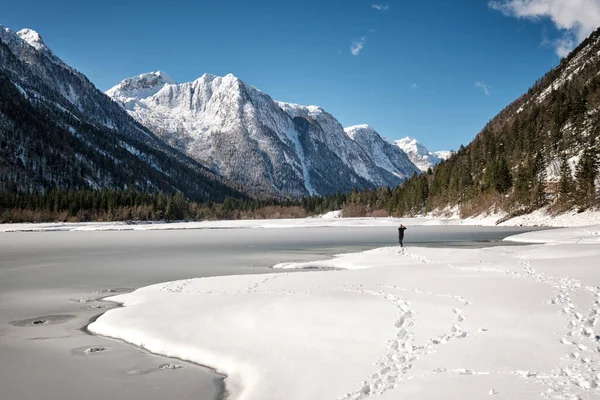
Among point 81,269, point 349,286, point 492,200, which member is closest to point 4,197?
point 81,269

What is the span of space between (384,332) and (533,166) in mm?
97732

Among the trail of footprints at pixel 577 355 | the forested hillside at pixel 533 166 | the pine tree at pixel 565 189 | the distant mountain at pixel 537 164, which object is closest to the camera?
the trail of footprints at pixel 577 355

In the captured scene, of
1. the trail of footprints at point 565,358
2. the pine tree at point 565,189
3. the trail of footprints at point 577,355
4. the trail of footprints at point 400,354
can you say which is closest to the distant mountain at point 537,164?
the pine tree at point 565,189

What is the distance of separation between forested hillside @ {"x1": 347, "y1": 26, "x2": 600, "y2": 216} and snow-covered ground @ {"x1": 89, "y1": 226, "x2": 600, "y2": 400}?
2870 inches

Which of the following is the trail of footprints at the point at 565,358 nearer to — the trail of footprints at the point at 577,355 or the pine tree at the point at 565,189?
the trail of footprints at the point at 577,355

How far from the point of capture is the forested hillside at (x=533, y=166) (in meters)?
84.9

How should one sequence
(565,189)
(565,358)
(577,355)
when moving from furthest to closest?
(565,189) → (577,355) → (565,358)

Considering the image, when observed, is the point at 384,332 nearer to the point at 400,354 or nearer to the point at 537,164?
the point at 400,354

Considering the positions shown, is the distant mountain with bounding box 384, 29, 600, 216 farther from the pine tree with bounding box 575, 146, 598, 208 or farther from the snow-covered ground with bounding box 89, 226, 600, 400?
the snow-covered ground with bounding box 89, 226, 600, 400

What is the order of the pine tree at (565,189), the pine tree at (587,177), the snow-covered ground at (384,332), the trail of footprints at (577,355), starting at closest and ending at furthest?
1. the trail of footprints at (577,355)
2. the snow-covered ground at (384,332)
3. the pine tree at (587,177)
4. the pine tree at (565,189)

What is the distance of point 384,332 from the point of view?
36.2ft

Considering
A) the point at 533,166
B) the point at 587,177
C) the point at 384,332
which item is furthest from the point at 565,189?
the point at 384,332

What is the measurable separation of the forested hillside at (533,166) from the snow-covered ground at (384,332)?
72904mm

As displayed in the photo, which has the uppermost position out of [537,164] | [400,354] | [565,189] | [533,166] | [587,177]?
[537,164]
